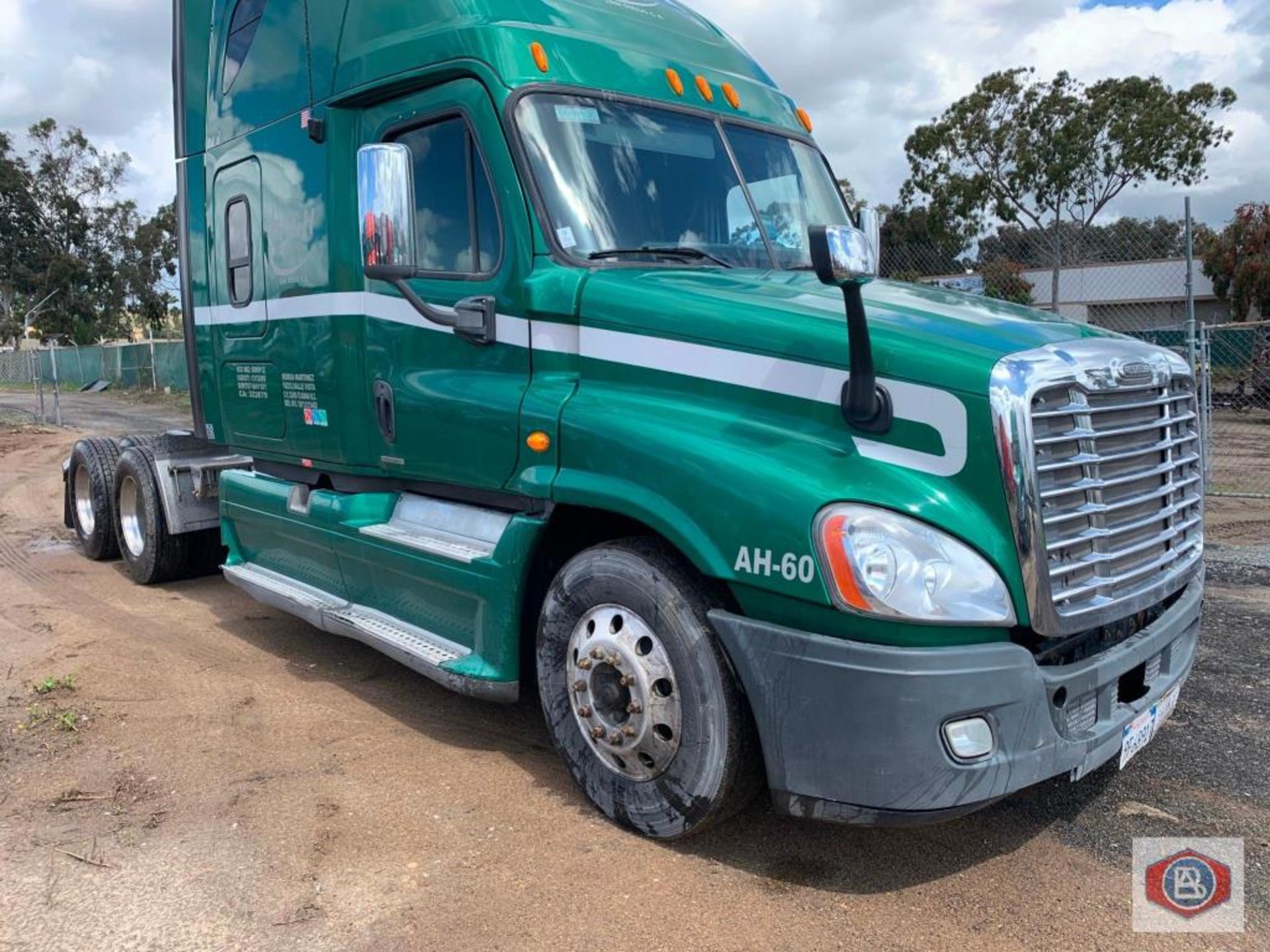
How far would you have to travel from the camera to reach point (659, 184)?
4207 mm

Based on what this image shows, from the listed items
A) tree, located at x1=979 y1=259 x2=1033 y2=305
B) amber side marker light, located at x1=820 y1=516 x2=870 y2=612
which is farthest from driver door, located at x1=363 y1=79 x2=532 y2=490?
tree, located at x1=979 y1=259 x2=1033 y2=305

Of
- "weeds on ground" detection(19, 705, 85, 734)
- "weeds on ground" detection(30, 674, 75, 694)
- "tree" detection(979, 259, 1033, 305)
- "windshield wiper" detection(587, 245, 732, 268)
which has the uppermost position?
"tree" detection(979, 259, 1033, 305)

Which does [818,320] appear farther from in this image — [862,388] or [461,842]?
[461,842]

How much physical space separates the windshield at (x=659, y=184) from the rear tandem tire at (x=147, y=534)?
4.73 m

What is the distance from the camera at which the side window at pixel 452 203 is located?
4.17 metres

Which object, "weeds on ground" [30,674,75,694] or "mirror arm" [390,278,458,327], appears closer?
"mirror arm" [390,278,458,327]

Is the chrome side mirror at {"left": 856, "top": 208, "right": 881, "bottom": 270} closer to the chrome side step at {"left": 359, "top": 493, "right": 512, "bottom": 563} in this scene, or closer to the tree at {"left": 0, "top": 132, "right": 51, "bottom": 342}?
the chrome side step at {"left": 359, "top": 493, "right": 512, "bottom": 563}

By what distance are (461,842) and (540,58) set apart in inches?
119

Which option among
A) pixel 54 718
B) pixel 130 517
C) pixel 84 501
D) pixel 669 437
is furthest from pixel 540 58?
pixel 84 501

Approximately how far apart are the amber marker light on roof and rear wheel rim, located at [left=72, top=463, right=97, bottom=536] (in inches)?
233

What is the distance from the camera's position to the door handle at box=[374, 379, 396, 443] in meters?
4.69

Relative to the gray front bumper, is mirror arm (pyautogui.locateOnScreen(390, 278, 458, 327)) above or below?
above

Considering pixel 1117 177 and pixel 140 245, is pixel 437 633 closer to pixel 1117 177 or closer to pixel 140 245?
pixel 1117 177

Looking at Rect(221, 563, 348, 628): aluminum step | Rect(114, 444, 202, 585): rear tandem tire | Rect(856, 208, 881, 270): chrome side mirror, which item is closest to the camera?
Rect(221, 563, 348, 628): aluminum step
